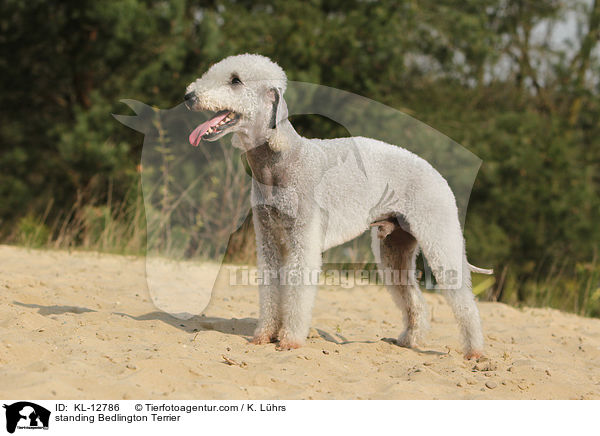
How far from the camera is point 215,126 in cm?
423

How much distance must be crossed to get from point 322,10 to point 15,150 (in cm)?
877

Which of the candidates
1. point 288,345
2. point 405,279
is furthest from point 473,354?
point 288,345

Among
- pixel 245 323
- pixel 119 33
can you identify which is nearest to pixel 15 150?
pixel 119 33

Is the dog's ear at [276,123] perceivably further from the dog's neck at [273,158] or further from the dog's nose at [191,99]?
the dog's nose at [191,99]

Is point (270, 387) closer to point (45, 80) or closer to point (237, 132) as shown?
point (237, 132)

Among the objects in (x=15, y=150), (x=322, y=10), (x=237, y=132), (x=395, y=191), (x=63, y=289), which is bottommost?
(x=63, y=289)

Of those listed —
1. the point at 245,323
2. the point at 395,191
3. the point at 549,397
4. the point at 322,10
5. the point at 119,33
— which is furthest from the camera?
the point at 322,10

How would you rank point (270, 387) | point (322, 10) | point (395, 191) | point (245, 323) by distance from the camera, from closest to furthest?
point (270, 387), point (395, 191), point (245, 323), point (322, 10)

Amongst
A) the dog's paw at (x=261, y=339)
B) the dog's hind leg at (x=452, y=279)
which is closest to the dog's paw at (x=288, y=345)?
the dog's paw at (x=261, y=339)

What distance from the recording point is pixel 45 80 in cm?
1433

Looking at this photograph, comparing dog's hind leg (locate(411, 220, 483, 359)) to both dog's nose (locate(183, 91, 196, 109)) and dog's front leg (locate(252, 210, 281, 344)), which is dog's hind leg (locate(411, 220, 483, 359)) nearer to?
dog's front leg (locate(252, 210, 281, 344))

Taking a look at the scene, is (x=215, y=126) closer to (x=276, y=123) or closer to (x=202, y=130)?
(x=202, y=130)
